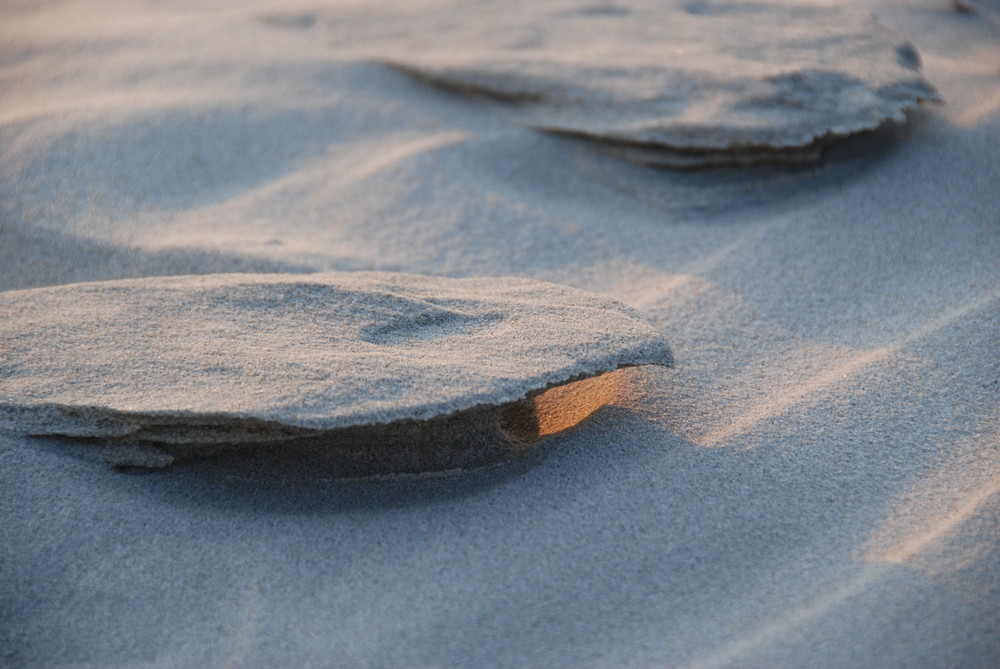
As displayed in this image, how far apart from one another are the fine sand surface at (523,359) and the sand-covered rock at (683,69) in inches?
1.0

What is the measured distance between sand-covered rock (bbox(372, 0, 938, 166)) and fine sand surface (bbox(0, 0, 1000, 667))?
0.03 metres

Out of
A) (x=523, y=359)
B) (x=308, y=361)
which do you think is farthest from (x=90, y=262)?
(x=523, y=359)

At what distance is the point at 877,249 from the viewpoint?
196 cm

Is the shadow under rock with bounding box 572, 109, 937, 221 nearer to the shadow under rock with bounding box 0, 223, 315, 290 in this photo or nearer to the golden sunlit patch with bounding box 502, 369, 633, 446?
the golden sunlit patch with bounding box 502, 369, 633, 446

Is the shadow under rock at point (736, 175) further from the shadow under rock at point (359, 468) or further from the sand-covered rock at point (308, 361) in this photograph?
the shadow under rock at point (359, 468)

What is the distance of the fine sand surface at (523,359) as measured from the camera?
1.17m

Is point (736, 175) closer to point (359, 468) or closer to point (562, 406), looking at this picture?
point (562, 406)

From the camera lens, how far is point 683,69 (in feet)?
7.73

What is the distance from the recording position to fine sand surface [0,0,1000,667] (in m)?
1.17

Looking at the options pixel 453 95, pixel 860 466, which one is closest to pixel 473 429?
pixel 860 466

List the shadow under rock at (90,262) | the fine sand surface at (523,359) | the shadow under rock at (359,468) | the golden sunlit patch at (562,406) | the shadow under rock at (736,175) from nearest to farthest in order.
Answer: the fine sand surface at (523,359) < the shadow under rock at (359,468) < the golden sunlit patch at (562,406) < the shadow under rock at (90,262) < the shadow under rock at (736,175)

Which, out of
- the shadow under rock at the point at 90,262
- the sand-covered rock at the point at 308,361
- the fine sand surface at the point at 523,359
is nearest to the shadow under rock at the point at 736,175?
the fine sand surface at the point at 523,359

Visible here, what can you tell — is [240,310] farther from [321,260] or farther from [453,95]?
[453,95]

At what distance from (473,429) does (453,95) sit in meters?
1.42
